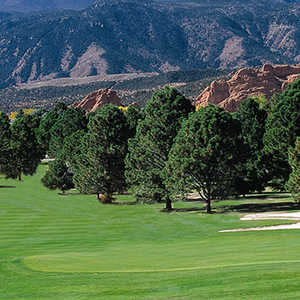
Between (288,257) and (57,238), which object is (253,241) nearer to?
(288,257)

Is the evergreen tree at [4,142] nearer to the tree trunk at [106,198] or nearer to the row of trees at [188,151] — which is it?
the row of trees at [188,151]

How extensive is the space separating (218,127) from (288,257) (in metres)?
32.7

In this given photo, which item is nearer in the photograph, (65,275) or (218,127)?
(65,275)

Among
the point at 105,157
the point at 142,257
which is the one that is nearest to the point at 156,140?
the point at 105,157

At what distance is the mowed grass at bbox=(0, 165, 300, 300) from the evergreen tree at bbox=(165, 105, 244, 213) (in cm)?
299

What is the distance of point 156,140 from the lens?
63812 mm

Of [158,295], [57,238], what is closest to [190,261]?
[158,295]

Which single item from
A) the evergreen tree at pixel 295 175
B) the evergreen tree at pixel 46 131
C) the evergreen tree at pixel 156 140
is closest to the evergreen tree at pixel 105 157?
the evergreen tree at pixel 156 140

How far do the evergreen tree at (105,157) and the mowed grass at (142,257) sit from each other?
11.7 metres

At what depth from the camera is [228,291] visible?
17.9 metres

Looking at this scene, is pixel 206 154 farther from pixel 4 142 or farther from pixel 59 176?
pixel 4 142

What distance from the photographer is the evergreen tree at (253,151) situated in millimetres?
66625

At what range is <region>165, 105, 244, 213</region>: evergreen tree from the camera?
55781 millimetres

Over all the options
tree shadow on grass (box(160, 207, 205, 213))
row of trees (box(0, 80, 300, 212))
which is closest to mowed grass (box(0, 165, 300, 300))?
tree shadow on grass (box(160, 207, 205, 213))
